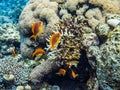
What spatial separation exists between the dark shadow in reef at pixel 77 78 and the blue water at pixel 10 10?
6.02 metres

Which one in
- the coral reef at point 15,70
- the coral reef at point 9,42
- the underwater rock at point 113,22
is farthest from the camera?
the coral reef at point 9,42

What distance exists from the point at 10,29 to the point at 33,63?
316 cm

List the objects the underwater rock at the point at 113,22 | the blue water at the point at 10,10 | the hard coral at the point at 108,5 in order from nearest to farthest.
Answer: the underwater rock at the point at 113,22 < the hard coral at the point at 108,5 < the blue water at the point at 10,10

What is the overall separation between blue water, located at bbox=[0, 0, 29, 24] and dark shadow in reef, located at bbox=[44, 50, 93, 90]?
6.02 metres

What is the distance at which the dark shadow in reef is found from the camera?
211 inches

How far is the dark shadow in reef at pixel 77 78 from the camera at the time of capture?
5.35 metres

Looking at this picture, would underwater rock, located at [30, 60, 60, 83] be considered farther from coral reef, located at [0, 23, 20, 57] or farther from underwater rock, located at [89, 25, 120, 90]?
coral reef, located at [0, 23, 20, 57]

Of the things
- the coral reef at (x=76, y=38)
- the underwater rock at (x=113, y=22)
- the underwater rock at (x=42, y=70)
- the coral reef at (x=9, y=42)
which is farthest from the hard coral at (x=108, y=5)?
the coral reef at (x=9, y=42)

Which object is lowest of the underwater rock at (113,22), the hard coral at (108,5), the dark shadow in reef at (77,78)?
the dark shadow in reef at (77,78)

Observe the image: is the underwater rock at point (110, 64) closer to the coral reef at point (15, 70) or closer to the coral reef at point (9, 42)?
the coral reef at point (15, 70)

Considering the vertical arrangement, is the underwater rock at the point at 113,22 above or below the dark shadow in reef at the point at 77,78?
above

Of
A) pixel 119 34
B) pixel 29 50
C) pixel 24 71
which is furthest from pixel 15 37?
pixel 119 34

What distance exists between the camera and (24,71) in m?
6.37

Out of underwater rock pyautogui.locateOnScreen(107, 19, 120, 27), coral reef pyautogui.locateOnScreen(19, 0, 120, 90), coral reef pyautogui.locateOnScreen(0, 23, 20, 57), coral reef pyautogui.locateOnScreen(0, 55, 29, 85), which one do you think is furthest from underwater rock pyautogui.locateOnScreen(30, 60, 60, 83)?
coral reef pyautogui.locateOnScreen(0, 23, 20, 57)
